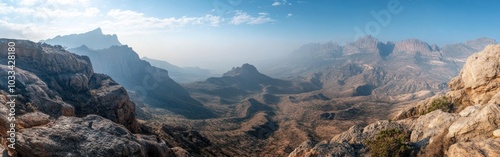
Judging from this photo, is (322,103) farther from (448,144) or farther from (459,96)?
(448,144)

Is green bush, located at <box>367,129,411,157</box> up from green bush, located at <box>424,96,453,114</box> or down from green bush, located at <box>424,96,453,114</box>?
down

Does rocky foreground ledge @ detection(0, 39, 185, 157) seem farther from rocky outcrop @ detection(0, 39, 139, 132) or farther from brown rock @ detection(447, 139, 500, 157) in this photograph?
brown rock @ detection(447, 139, 500, 157)

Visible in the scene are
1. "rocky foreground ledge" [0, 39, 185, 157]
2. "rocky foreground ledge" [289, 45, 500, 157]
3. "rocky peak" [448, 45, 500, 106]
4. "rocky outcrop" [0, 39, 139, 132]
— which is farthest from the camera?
"rocky outcrop" [0, 39, 139, 132]

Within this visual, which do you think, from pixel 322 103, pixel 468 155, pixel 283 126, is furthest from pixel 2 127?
pixel 322 103

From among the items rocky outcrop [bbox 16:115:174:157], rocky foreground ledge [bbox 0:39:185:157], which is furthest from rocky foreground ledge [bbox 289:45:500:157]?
rocky foreground ledge [bbox 0:39:185:157]

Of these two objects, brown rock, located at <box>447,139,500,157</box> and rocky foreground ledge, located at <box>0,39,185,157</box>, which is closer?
brown rock, located at <box>447,139,500,157</box>
